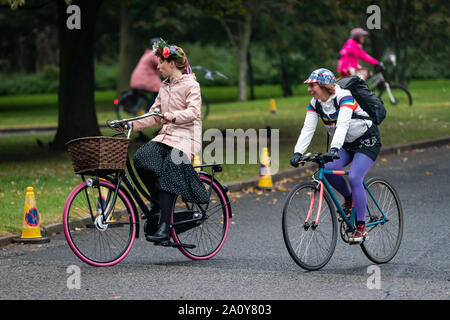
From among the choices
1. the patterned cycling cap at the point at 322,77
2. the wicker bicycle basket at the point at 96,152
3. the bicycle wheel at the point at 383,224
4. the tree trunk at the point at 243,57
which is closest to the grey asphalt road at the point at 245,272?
the bicycle wheel at the point at 383,224

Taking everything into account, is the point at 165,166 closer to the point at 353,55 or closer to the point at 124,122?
the point at 124,122

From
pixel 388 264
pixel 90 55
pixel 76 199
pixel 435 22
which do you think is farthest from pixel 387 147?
pixel 435 22

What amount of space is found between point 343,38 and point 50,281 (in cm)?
3509

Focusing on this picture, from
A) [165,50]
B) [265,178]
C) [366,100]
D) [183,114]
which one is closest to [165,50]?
[165,50]

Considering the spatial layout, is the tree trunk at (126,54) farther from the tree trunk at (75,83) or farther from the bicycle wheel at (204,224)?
the bicycle wheel at (204,224)

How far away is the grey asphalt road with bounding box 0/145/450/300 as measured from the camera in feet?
19.9

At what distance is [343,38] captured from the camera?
132 feet

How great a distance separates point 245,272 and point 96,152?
1531 mm

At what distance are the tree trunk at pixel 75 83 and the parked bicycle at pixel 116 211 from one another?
932cm

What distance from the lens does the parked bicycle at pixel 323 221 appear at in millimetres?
6777

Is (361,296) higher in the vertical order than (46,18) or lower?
lower

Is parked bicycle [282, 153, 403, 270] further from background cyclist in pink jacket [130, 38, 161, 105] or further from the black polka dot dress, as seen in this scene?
background cyclist in pink jacket [130, 38, 161, 105]

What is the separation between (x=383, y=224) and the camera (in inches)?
297
